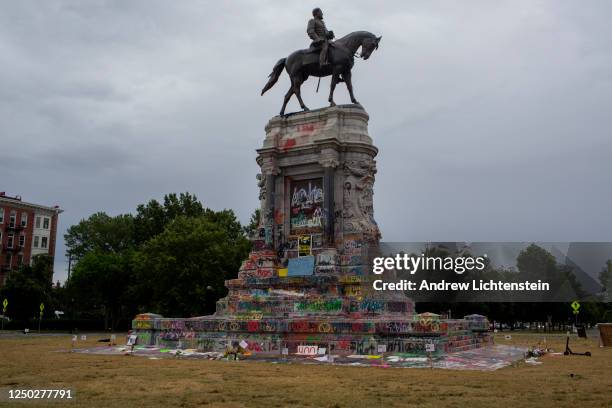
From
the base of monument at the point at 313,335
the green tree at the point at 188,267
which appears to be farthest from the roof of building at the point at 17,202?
the base of monument at the point at 313,335

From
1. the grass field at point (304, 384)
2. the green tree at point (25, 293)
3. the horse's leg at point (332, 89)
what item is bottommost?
the grass field at point (304, 384)

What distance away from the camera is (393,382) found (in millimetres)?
15375

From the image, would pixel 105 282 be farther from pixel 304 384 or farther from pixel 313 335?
pixel 304 384

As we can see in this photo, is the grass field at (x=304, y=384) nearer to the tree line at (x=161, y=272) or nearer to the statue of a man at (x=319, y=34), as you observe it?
the statue of a man at (x=319, y=34)

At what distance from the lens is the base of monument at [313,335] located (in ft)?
72.8

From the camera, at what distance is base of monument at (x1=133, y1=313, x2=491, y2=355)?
22.2m

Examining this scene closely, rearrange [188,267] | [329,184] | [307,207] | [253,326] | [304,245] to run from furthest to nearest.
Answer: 1. [188,267]
2. [307,207]
3. [304,245]
4. [329,184]
5. [253,326]

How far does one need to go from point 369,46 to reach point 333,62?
220cm

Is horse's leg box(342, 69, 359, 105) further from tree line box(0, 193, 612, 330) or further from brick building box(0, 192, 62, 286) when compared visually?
brick building box(0, 192, 62, 286)

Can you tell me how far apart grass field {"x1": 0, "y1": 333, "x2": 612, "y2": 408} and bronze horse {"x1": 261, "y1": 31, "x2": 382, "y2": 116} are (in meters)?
18.6

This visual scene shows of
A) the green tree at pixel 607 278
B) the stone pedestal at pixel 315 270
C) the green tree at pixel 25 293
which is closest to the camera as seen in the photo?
the stone pedestal at pixel 315 270

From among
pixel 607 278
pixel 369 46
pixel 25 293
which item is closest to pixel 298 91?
pixel 369 46

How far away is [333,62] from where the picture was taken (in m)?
33.2

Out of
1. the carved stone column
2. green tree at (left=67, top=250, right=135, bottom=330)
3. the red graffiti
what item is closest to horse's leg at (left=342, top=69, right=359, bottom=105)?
the carved stone column
